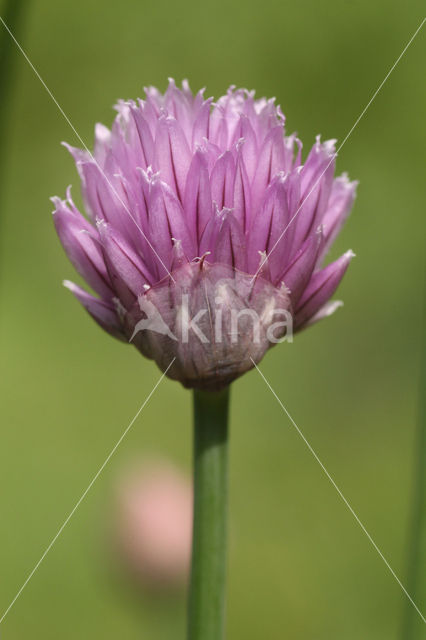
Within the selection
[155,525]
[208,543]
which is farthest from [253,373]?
[208,543]

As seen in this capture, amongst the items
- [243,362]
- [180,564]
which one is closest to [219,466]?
[243,362]

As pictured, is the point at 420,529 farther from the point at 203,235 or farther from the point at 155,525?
the point at 155,525

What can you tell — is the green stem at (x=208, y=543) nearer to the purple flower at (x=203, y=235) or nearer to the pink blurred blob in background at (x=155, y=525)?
the purple flower at (x=203, y=235)

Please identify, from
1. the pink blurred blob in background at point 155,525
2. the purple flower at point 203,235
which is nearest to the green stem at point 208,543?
the purple flower at point 203,235

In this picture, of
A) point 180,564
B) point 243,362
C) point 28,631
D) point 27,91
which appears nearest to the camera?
Result: point 243,362

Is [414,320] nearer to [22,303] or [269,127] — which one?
[22,303]

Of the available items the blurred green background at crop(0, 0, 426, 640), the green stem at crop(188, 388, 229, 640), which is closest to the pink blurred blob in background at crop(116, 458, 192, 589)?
the blurred green background at crop(0, 0, 426, 640)
